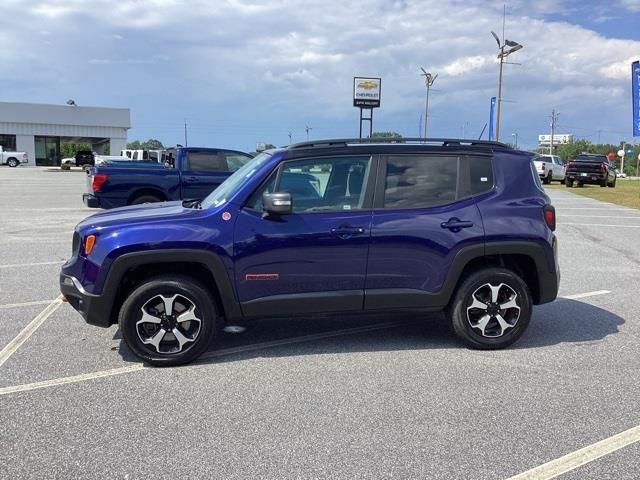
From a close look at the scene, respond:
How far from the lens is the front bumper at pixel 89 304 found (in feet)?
14.9

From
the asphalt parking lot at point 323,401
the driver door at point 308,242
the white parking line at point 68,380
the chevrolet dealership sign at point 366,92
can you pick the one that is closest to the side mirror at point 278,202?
the driver door at point 308,242

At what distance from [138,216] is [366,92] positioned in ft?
149

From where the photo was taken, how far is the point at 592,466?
3227 mm

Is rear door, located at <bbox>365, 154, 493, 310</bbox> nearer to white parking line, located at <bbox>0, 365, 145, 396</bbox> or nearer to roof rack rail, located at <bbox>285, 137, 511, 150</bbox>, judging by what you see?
roof rack rail, located at <bbox>285, 137, 511, 150</bbox>

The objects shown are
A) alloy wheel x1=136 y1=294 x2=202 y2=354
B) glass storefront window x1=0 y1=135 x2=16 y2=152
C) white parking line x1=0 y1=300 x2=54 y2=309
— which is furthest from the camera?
glass storefront window x1=0 y1=135 x2=16 y2=152

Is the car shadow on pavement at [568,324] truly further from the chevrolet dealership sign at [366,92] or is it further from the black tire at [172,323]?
the chevrolet dealership sign at [366,92]

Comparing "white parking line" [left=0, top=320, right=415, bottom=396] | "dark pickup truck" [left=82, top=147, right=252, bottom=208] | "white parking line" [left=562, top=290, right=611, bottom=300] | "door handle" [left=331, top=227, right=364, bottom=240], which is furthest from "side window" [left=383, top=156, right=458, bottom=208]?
"dark pickup truck" [left=82, top=147, right=252, bottom=208]

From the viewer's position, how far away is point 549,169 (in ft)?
116

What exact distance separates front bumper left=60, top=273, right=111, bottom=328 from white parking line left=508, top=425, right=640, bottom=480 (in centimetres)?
313

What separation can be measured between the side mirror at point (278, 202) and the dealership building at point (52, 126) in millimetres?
63988

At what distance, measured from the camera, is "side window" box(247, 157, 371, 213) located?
4809 mm

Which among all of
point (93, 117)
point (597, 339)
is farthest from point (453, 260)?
point (93, 117)

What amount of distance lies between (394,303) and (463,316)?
63 centimetres

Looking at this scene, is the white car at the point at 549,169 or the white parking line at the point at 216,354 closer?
the white parking line at the point at 216,354
